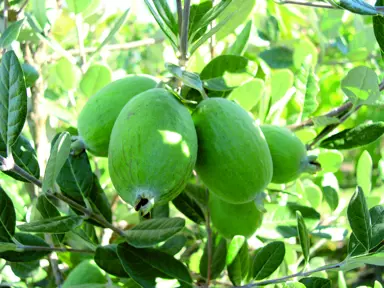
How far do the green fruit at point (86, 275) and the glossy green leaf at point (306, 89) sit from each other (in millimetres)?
578

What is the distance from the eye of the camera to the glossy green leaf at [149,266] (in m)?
0.92

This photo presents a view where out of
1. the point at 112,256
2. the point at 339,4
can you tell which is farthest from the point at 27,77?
the point at 339,4

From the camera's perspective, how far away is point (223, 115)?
2.79ft

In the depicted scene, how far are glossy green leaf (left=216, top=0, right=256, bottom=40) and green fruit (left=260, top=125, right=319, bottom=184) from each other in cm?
25

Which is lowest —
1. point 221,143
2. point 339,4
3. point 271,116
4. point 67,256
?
point 67,256

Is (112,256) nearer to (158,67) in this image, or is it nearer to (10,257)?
(10,257)

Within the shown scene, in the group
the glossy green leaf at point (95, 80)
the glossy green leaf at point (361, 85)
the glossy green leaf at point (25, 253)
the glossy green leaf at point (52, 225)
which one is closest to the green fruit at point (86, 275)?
the glossy green leaf at point (25, 253)

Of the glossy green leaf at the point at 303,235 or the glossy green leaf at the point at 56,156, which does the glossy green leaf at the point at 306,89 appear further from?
the glossy green leaf at the point at 56,156

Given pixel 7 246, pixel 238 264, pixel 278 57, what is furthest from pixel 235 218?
pixel 278 57

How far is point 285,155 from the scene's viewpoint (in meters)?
0.95

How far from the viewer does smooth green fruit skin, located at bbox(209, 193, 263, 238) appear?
0.99 m

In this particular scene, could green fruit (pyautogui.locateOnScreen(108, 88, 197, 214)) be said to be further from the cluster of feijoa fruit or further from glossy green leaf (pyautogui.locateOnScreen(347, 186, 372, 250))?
glossy green leaf (pyautogui.locateOnScreen(347, 186, 372, 250))

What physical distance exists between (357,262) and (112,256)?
0.44m

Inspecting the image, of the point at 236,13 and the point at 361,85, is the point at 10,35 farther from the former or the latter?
the point at 361,85
